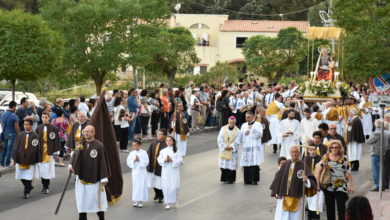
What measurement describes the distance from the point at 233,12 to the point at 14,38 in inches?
2430

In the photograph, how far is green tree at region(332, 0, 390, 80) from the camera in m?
19.8

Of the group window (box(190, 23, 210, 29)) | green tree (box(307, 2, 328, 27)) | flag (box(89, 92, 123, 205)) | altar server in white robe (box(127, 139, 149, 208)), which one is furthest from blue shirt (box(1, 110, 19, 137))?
green tree (box(307, 2, 328, 27))

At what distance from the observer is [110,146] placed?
14.0m

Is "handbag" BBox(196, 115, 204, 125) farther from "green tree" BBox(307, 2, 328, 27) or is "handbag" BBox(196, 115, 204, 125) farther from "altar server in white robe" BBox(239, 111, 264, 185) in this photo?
"green tree" BBox(307, 2, 328, 27)

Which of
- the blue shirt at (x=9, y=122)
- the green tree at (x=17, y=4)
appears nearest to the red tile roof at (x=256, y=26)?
the green tree at (x=17, y=4)

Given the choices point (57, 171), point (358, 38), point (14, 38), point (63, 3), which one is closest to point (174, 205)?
point (57, 171)

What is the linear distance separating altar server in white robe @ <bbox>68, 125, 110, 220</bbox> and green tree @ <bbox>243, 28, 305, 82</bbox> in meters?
44.3

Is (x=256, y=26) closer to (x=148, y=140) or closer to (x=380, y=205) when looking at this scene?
(x=148, y=140)

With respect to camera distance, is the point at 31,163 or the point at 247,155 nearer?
the point at 31,163

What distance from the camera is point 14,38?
80.2 ft

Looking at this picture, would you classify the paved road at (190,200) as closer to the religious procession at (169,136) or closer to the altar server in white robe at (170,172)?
the religious procession at (169,136)

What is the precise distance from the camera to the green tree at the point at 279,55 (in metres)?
57.5

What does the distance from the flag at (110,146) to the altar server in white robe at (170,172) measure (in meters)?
2.17

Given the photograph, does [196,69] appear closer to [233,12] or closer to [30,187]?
[233,12]
